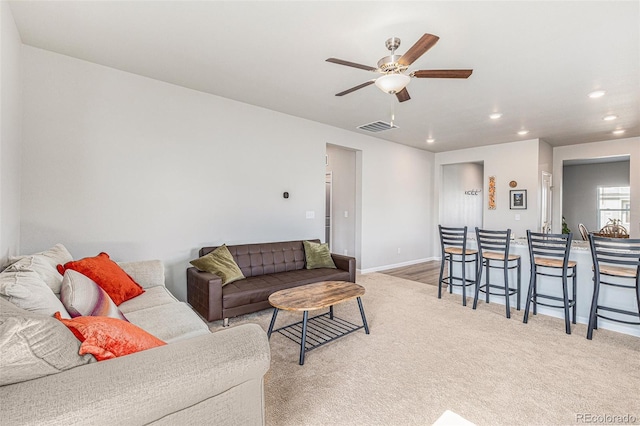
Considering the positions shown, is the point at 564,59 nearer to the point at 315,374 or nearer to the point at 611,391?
the point at 611,391

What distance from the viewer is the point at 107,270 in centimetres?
252

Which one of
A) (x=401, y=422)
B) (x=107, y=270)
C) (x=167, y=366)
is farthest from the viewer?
→ (x=107, y=270)

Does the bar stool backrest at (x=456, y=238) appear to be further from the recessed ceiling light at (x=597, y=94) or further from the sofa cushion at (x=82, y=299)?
the sofa cushion at (x=82, y=299)

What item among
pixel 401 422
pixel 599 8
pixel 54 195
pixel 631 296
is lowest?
pixel 401 422

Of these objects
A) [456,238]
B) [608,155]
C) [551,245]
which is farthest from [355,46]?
[608,155]

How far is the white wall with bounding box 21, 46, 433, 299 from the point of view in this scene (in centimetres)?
290

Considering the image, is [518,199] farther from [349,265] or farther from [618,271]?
[349,265]

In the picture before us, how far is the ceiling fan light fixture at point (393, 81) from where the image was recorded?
2382mm

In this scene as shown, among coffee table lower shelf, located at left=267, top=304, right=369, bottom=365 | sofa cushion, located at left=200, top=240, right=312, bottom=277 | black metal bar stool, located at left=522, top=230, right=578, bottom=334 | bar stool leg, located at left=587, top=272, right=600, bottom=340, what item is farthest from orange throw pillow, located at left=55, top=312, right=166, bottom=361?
bar stool leg, located at left=587, top=272, right=600, bottom=340

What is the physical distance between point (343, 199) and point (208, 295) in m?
3.91

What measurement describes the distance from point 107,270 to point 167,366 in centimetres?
187

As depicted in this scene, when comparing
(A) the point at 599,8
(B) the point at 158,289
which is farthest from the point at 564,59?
(B) the point at 158,289

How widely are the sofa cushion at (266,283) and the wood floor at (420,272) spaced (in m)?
1.96

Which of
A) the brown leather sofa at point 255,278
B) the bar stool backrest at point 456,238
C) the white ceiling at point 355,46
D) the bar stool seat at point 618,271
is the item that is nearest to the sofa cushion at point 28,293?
the brown leather sofa at point 255,278
